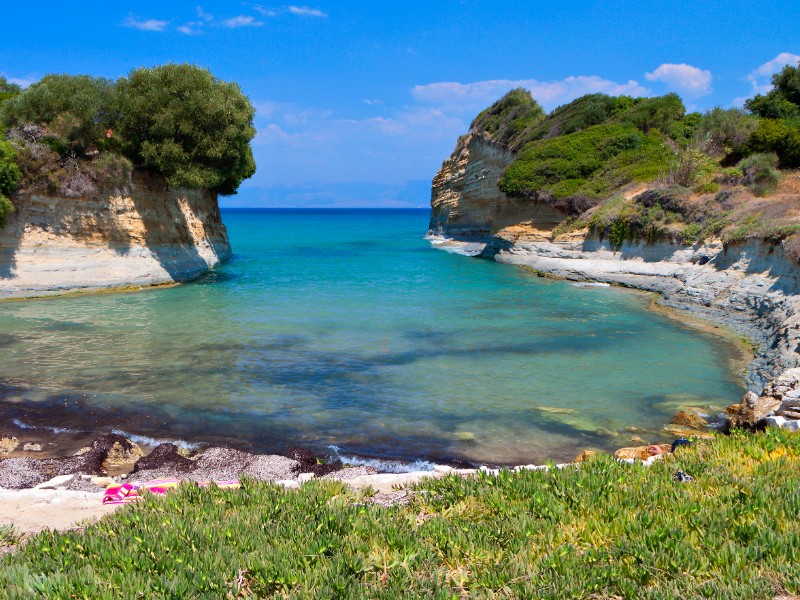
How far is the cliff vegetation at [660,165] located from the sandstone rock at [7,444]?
2427 centimetres

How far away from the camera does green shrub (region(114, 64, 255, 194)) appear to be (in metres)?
32.9

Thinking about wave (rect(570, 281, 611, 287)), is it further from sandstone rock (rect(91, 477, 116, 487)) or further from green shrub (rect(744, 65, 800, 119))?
sandstone rock (rect(91, 477, 116, 487))

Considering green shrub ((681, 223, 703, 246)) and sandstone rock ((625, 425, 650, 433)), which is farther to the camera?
green shrub ((681, 223, 703, 246))

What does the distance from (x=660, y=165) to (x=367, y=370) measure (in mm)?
34312

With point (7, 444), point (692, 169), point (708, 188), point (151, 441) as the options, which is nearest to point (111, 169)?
point (7, 444)

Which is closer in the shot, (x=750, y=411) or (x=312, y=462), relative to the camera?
(x=312, y=462)

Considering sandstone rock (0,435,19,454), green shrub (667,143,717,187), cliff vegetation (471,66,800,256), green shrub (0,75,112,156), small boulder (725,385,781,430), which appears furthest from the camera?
green shrub (667,143,717,187)

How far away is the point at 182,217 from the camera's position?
38.3m

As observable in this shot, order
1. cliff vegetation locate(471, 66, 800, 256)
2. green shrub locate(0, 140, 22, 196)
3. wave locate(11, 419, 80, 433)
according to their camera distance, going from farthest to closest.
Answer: cliff vegetation locate(471, 66, 800, 256) < green shrub locate(0, 140, 22, 196) < wave locate(11, 419, 80, 433)

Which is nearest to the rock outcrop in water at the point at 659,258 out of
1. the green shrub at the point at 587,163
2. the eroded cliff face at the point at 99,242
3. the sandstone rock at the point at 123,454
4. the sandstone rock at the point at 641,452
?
the green shrub at the point at 587,163

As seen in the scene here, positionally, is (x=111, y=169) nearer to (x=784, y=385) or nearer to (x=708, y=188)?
(x=784, y=385)

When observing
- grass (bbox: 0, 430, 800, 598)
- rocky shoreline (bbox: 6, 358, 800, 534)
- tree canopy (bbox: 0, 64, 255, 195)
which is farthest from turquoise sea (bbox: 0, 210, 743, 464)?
tree canopy (bbox: 0, 64, 255, 195)

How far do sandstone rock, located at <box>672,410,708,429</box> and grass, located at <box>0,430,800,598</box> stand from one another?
5996mm

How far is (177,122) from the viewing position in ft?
109
